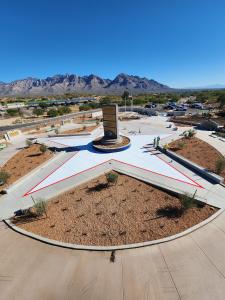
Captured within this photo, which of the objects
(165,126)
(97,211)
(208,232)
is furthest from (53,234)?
(165,126)

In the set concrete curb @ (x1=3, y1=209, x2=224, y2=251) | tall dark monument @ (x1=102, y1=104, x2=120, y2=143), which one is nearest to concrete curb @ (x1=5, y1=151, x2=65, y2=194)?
concrete curb @ (x1=3, y1=209, x2=224, y2=251)

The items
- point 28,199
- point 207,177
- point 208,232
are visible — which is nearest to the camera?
point 208,232

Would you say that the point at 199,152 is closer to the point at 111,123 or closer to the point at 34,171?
the point at 111,123

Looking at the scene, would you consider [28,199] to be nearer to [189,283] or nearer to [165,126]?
[189,283]

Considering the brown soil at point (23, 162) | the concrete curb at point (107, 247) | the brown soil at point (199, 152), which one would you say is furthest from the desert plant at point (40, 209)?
the brown soil at point (199, 152)

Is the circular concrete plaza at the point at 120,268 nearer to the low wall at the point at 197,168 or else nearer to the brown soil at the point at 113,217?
the brown soil at the point at 113,217

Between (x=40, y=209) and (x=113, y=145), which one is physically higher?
(x=40, y=209)

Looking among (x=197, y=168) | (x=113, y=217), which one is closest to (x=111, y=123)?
(x=197, y=168)
